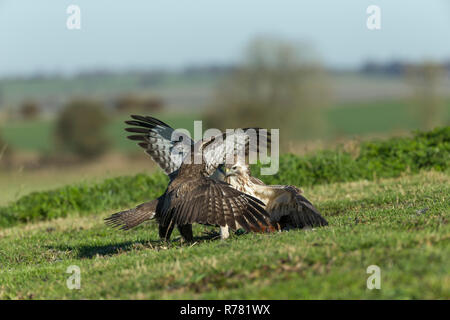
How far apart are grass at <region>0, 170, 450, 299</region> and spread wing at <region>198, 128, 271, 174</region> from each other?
140 cm

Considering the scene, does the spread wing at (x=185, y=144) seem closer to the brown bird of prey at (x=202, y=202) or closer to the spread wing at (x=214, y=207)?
the brown bird of prey at (x=202, y=202)

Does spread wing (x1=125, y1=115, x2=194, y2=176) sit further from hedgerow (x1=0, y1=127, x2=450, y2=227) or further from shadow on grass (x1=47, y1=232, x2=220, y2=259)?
hedgerow (x1=0, y1=127, x2=450, y2=227)

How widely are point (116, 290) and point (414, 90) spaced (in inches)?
2553

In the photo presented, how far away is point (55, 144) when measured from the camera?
57.6m

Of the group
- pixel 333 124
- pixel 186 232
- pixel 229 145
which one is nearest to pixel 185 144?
pixel 229 145

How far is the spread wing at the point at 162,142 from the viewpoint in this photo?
10.6 meters

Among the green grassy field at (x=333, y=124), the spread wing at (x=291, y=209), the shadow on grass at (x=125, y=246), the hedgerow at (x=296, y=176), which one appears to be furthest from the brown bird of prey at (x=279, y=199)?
the green grassy field at (x=333, y=124)

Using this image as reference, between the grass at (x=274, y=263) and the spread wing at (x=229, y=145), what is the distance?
1.40 metres

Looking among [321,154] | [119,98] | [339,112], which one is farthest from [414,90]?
[321,154]

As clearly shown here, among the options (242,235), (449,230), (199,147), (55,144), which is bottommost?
(55,144)

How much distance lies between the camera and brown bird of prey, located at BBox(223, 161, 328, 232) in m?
9.30

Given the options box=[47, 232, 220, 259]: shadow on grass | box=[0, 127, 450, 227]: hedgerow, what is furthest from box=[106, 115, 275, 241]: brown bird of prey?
box=[0, 127, 450, 227]: hedgerow

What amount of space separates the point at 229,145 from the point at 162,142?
5.10 feet
